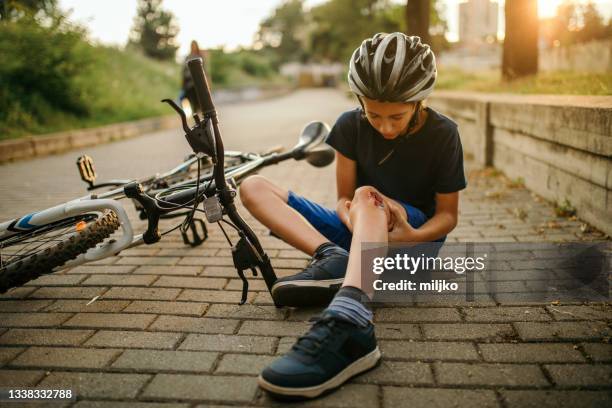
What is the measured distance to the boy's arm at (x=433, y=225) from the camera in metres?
2.59

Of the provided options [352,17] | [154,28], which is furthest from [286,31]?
[352,17]

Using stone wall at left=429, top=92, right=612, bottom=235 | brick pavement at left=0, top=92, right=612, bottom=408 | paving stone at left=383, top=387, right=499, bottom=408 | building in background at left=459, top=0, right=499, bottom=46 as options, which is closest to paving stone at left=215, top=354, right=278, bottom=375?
brick pavement at left=0, top=92, right=612, bottom=408

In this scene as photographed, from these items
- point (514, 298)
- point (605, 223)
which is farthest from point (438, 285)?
point (605, 223)

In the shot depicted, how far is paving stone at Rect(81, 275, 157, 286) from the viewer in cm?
313

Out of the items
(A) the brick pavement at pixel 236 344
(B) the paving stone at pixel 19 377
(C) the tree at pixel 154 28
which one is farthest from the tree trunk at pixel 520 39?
(C) the tree at pixel 154 28

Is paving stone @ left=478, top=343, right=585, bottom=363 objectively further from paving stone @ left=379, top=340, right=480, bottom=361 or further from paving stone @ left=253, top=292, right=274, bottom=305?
paving stone @ left=253, top=292, right=274, bottom=305

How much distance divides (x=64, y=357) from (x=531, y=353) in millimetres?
2002

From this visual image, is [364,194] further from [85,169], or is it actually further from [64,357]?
[85,169]

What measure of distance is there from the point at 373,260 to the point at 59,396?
1.39 m

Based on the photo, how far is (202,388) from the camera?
1.96m

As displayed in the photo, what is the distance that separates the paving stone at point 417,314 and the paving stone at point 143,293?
3.86 feet

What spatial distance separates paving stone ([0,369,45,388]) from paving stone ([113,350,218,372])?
30cm

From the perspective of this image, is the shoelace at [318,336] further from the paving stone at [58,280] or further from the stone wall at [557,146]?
the stone wall at [557,146]

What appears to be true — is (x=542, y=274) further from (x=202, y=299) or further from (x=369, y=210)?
(x=202, y=299)
